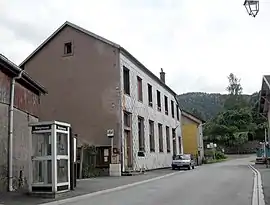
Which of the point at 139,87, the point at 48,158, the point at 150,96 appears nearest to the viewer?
the point at 48,158

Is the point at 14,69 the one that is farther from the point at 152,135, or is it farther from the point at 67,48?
the point at 152,135

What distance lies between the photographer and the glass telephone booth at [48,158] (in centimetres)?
1510

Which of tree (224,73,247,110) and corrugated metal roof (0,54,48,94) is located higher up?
tree (224,73,247,110)

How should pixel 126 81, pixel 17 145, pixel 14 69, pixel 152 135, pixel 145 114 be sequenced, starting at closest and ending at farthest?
pixel 14 69
pixel 17 145
pixel 126 81
pixel 145 114
pixel 152 135

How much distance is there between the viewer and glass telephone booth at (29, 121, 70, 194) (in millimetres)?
15102

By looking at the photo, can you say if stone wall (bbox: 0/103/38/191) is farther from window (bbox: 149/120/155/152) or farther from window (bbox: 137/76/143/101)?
window (bbox: 149/120/155/152)

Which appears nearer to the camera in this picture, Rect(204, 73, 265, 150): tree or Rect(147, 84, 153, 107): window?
Rect(147, 84, 153, 107): window

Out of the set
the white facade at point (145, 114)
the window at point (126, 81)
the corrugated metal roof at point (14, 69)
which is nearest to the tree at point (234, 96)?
the white facade at point (145, 114)

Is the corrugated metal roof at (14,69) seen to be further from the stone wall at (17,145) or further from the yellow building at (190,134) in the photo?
the yellow building at (190,134)

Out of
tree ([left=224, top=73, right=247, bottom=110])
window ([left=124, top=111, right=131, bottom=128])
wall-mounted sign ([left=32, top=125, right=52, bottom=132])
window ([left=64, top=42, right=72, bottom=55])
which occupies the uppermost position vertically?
tree ([left=224, top=73, right=247, bottom=110])

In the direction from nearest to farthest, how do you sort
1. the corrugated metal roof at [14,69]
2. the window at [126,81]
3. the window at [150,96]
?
the corrugated metal roof at [14,69] → the window at [126,81] → the window at [150,96]

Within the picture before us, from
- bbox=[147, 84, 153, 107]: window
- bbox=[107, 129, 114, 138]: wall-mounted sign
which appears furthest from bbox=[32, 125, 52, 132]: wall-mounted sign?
bbox=[147, 84, 153, 107]: window

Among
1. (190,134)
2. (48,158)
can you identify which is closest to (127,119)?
(48,158)

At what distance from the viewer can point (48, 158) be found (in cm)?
1524
